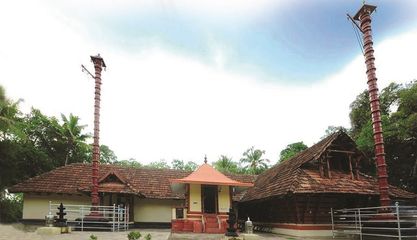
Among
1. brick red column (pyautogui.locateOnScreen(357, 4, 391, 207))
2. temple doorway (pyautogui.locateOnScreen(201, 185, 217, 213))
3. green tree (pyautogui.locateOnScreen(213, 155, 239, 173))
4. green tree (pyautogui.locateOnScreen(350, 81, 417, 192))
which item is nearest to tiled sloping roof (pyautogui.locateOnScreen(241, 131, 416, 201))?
temple doorway (pyautogui.locateOnScreen(201, 185, 217, 213))

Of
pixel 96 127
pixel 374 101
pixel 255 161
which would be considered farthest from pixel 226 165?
pixel 374 101

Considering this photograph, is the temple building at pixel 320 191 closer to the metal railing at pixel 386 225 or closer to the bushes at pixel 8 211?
the metal railing at pixel 386 225

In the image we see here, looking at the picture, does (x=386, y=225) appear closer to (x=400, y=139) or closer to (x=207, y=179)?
(x=207, y=179)

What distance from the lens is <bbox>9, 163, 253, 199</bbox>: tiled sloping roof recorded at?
20.8m

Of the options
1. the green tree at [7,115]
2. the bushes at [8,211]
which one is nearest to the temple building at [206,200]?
the green tree at [7,115]

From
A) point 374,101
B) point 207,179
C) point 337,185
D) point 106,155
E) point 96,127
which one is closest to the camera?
point 374,101

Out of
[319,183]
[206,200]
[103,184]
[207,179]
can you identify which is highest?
[207,179]

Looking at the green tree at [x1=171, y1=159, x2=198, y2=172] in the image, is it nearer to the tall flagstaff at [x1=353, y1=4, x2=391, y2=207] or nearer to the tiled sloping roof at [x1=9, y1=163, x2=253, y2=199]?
the tiled sloping roof at [x1=9, y1=163, x2=253, y2=199]

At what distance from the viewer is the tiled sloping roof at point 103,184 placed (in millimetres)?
20797

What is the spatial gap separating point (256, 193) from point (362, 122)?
12671 mm

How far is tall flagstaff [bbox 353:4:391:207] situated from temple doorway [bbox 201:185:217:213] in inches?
323

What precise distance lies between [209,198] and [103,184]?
20.1ft

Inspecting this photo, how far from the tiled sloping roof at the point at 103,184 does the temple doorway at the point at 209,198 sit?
162 inches

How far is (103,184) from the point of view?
67.4 ft
